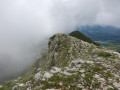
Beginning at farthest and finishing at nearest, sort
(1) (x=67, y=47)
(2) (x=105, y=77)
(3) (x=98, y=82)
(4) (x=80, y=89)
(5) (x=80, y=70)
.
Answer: (1) (x=67, y=47) < (5) (x=80, y=70) < (2) (x=105, y=77) < (3) (x=98, y=82) < (4) (x=80, y=89)

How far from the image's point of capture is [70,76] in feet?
47.9

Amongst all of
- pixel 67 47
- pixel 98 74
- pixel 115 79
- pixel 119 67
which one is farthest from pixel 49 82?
pixel 67 47

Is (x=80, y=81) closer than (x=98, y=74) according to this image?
Yes

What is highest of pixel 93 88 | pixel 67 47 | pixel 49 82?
pixel 67 47

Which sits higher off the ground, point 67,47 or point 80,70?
point 67,47

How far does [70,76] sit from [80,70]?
8.12ft

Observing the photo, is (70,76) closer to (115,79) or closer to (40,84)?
(40,84)

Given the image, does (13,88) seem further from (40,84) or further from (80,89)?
(80,89)

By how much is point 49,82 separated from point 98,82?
636 cm

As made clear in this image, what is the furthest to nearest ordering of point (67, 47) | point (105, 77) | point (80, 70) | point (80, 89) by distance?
point (67, 47)
point (80, 70)
point (105, 77)
point (80, 89)

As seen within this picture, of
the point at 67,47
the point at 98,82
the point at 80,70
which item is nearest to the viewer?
the point at 98,82

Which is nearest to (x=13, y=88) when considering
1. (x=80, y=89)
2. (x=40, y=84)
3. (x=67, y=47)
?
(x=40, y=84)

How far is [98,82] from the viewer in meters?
13.0

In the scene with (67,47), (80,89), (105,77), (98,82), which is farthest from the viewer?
(67,47)
